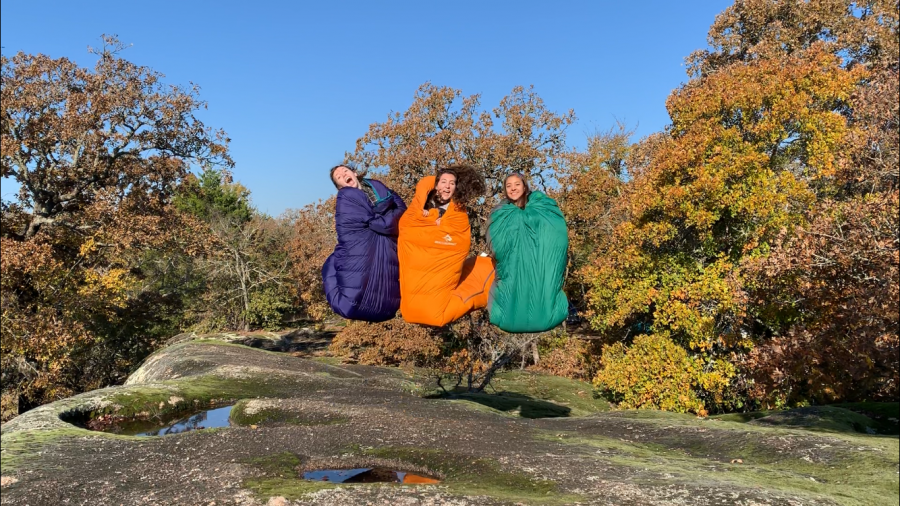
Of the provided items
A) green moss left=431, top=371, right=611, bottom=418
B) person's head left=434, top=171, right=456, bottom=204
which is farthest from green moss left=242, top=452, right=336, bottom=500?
green moss left=431, top=371, right=611, bottom=418

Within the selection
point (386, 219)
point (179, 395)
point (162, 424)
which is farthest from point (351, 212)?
point (179, 395)

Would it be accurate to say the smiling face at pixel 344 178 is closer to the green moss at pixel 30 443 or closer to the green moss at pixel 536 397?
the green moss at pixel 30 443

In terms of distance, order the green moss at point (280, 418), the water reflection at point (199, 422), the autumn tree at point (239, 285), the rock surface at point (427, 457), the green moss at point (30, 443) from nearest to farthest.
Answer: the rock surface at point (427, 457), the green moss at point (30, 443), the water reflection at point (199, 422), the green moss at point (280, 418), the autumn tree at point (239, 285)

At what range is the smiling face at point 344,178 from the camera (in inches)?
280

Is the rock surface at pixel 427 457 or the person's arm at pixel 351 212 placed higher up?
the person's arm at pixel 351 212

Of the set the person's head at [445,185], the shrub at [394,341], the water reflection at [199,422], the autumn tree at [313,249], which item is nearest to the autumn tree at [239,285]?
the autumn tree at [313,249]

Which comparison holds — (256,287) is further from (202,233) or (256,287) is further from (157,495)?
(157,495)

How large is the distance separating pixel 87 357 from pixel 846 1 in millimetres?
32124

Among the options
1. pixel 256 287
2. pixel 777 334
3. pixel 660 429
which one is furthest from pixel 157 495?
pixel 256 287

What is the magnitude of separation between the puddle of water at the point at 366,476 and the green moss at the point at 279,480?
342 mm

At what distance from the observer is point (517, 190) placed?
22.6 ft

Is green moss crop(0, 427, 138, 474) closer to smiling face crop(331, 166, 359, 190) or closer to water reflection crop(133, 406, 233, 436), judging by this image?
water reflection crop(133, 406, 233, 436)

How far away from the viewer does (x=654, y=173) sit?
57.4 ft

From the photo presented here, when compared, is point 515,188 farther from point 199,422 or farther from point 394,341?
point 394,341
